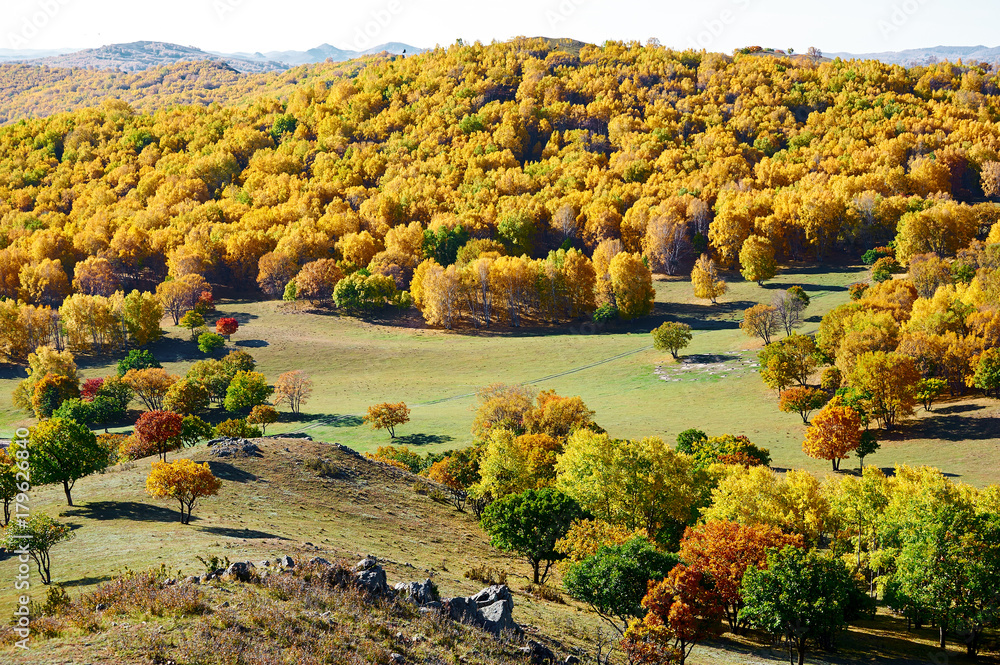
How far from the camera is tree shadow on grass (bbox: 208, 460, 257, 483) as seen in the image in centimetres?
5884

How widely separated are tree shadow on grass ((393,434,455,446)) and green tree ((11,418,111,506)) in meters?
40.9

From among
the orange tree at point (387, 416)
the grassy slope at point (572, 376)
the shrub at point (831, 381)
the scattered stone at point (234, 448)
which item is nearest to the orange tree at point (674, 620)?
the scattered stone at point (234, 448)

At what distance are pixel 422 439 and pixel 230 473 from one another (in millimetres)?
33294

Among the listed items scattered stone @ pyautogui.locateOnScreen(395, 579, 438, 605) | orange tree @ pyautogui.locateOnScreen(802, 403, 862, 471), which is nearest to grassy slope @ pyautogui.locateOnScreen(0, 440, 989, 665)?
scattered stone @ pyautogui.locateOnScreen(395, 579, 438, 605)

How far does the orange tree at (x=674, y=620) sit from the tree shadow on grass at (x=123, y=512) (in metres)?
30.6

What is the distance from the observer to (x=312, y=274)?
16212cm

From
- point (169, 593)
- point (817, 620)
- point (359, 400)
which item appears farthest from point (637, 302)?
point (169, 593)

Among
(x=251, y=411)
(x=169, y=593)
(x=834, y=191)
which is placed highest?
(x=834, y=191)

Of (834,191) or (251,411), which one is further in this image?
(834,191)

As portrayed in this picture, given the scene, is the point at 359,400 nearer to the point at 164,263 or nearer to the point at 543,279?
the point at 543,279

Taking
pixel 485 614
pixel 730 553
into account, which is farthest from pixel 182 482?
pixel 730 553

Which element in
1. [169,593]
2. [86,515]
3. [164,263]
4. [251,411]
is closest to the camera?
[169,593]

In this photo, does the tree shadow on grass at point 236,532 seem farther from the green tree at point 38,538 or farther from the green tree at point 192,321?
the green tree at point 192,321

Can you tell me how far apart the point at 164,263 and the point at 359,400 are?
112306 mm
